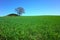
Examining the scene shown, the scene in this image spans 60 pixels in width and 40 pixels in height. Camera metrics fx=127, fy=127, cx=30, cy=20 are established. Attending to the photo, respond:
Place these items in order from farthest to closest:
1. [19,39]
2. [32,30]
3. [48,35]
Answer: [32,30] → [48,35] → [19,39]

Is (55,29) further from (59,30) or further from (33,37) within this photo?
(33,37)

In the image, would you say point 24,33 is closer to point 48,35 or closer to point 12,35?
point 12,35

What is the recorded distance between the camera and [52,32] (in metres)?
8.41

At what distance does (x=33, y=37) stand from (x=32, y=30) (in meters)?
1.10

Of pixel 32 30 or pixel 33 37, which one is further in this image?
pixel 32 30

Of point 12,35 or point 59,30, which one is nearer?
point 12,35

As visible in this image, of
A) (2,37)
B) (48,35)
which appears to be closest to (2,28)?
(2,37)

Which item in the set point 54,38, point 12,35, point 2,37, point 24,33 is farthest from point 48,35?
point 2,37

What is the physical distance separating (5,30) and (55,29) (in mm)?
3475

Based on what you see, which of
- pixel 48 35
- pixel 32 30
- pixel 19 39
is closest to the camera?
pixel 19 39

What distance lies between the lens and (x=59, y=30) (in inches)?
348

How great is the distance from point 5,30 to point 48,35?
9.23ft

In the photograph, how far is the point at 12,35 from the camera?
25.1 ft

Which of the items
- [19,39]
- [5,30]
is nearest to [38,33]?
[19,39]
